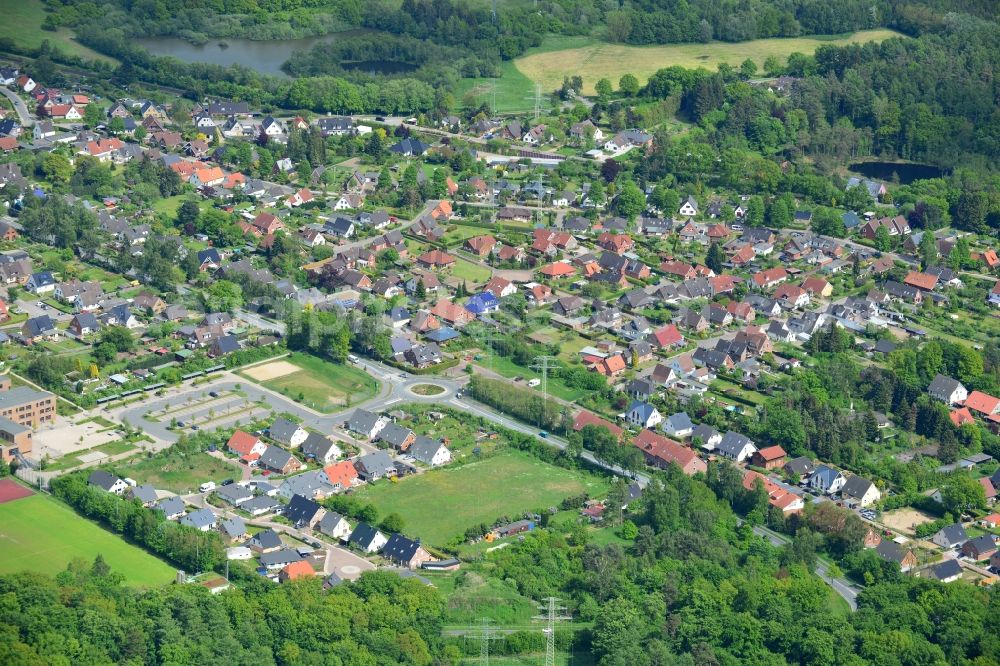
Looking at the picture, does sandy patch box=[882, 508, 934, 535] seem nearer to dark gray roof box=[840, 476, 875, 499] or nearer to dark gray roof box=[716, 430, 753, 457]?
dark gray roof box=[840, 476, 875, 499]

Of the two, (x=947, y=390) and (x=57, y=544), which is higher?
(x=947, y=390)

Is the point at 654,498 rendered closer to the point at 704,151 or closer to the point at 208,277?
A: the point at 208,277

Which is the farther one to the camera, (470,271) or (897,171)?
(897,171)

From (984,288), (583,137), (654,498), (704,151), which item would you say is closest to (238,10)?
(583,137)

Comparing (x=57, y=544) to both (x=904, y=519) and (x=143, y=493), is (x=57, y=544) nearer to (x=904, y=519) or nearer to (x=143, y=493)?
(x=143, y=493)

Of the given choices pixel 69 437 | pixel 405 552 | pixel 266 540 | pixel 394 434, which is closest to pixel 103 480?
pixel 69 437

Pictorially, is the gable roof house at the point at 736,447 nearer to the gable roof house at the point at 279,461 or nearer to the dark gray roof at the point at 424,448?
the dark gray roof at the point at 424,448
